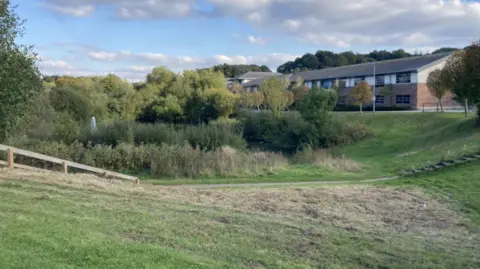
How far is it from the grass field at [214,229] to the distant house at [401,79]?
170 ft

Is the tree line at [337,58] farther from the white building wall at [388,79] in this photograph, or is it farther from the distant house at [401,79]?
the white building wall at [388,79]

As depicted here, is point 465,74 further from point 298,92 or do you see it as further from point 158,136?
point 298,92

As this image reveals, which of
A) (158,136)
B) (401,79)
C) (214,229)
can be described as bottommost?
(214,229)

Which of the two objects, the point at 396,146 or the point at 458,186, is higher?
the point at 458,186

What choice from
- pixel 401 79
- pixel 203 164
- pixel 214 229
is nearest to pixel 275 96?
pixel 401 79

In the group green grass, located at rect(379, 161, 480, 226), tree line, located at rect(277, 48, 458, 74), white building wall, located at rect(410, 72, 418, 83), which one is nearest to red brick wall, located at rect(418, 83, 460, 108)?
white building wall, located at rect(410, 72, 418, 83)

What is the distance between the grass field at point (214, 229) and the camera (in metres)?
6.16

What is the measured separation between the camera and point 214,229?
319 inches

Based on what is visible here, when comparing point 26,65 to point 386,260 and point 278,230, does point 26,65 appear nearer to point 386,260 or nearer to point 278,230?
point 278,230

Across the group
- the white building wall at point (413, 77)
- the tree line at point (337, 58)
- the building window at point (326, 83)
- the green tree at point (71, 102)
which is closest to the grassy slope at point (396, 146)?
the white building wall at point (413, 77)

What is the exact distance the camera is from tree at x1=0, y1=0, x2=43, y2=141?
13945 millimetres

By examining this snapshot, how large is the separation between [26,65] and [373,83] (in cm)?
6484

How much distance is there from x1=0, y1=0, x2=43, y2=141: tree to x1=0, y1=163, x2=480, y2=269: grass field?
2.08m

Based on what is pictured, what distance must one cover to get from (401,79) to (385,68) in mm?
5052
